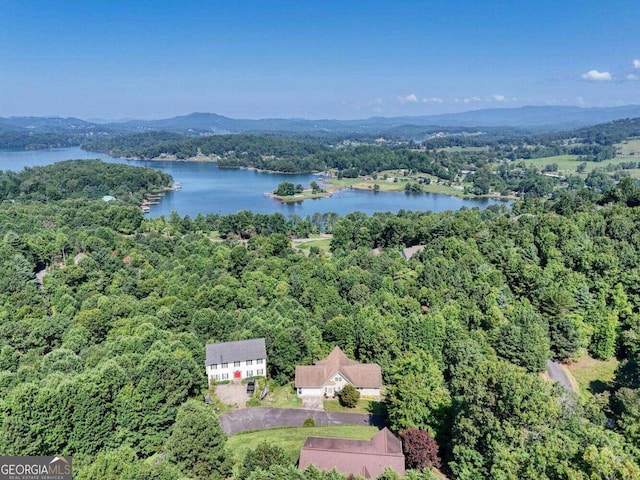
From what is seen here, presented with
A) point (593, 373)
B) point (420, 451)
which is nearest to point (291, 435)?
point (420, 451)

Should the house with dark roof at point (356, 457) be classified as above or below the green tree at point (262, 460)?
below

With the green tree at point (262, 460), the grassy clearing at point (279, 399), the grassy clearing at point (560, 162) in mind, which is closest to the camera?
the green tree at point (262, 460)

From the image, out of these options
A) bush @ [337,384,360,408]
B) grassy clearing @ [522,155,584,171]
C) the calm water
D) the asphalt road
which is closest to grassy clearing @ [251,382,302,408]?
bush @ [337,384,360,408]

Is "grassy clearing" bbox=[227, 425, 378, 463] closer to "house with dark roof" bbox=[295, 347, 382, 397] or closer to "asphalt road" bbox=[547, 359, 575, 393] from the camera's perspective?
"house with dark roof" bbox=[295, 347, 382, 397]

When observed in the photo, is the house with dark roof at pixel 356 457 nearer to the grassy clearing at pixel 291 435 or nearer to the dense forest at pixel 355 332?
the dense forest at pixel 355 332

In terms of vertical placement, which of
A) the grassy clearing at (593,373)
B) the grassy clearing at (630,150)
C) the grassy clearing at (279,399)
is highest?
the grassy clearing at (630,150)

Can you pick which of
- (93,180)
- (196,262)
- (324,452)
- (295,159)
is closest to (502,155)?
(295,159)

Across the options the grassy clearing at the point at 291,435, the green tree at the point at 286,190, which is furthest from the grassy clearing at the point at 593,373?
the green tree at the point at 286,190
